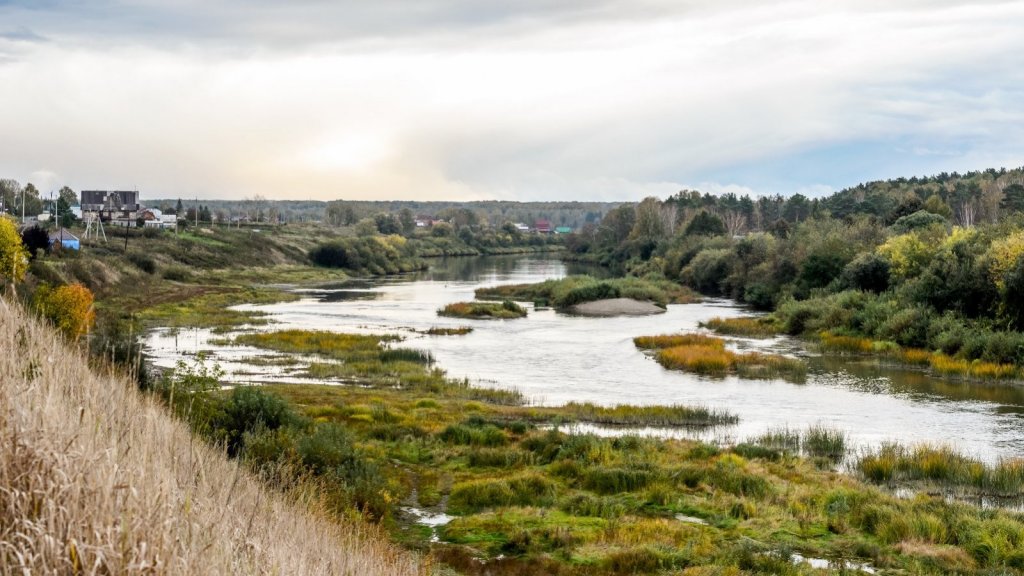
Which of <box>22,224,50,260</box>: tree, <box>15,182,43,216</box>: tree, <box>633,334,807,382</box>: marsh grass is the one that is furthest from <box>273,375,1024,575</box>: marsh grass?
<box>15,182,43,216</box>: tree

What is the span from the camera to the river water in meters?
33.5

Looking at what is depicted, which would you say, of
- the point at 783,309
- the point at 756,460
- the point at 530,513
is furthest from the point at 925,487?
Result: the point at 783,309

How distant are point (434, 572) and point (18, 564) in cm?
959

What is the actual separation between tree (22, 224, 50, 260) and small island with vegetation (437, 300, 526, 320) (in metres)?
36.0

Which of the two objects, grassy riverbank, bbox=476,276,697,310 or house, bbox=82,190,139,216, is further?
house, bbox=82,190,139,216

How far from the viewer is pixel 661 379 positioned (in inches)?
1794

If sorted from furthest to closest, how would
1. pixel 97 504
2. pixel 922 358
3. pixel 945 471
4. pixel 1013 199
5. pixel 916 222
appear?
pixel 1013 199, pixel 916 222, pixel 922 358, pixel 945 471, pixel 97 504

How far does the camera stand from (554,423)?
106 feet

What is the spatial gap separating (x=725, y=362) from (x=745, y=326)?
18.1 meters

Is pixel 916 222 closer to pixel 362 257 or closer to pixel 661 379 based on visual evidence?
pixel 661 379

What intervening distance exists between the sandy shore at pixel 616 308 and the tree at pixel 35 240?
47.0 meters

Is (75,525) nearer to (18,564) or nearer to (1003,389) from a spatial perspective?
(18,564)

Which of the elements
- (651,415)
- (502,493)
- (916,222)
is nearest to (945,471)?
(651,415)

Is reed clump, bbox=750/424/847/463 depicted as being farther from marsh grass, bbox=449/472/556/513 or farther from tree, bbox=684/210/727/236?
tree, bbox=684/210/727/236
